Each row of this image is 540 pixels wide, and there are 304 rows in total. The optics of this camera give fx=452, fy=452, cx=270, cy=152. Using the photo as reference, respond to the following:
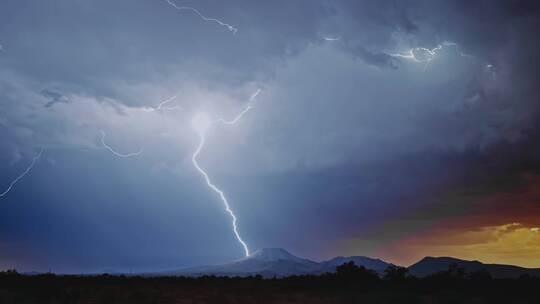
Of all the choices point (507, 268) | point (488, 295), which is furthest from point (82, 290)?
point (507, 268)

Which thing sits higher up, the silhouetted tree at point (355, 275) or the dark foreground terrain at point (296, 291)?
the silhouetted tree at point (355, 275)

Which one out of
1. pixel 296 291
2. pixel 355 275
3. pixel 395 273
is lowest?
pixel 296 291

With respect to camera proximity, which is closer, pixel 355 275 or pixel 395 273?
pixel 355 275

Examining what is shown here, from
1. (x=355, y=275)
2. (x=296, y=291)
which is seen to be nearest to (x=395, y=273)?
(x=355, y=275)

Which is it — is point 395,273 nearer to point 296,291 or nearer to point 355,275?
point 355,275

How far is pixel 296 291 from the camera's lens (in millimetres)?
22094

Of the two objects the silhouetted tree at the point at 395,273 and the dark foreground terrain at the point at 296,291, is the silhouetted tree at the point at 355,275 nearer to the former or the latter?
the dark foreground terrain at the point at 296,291

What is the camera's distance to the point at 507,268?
126875 millimetres

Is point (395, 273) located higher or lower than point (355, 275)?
higher

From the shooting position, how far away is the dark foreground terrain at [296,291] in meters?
19.1

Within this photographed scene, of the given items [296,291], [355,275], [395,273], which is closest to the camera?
[296,291]

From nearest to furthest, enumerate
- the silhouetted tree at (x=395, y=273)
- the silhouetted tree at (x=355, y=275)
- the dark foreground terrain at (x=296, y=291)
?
the dark foreground terrain at (x=296, y=291) → the silhouetted tree at (x=355, y=275) → the silhouetted tree at (x=395, y=273)

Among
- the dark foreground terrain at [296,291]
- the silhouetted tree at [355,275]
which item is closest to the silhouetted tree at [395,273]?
the dark foreground terrain at [296,291]

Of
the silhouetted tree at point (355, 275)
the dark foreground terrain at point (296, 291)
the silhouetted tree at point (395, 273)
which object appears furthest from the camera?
the silhouetted tree at point (395, 273)
